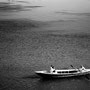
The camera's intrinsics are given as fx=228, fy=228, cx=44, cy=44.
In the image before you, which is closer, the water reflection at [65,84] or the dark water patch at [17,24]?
the water reflection at [65,84]

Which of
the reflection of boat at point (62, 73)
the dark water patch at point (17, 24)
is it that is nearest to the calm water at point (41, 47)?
the dark water patch at point (17, 24)

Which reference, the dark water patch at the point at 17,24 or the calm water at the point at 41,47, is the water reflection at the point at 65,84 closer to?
the calm water at the point at 41,47

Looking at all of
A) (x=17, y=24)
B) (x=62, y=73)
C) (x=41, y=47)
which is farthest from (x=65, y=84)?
(x=17, y=24)

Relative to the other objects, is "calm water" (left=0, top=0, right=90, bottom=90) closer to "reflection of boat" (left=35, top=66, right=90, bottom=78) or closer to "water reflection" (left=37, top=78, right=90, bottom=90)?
"water reflection" (left=37, top=78, right=90, bottom=90)

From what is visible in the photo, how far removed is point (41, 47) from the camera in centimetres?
8631

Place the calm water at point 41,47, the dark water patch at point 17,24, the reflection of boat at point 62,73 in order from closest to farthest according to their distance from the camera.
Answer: the calm water at point 41,47 → the reflection of boat at point 62,73 → the dark water patch at point 17,24

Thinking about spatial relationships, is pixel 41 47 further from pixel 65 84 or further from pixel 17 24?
pixel 17 24

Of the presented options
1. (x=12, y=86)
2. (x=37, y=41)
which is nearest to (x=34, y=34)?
(x=37, y=41)

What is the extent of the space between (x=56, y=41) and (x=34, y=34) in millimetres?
15686

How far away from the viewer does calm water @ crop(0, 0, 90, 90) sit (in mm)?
56969

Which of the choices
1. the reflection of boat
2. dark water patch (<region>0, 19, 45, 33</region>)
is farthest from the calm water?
the reflection of boat

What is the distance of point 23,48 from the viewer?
276 feet

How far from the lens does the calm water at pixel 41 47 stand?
5697 centimetres

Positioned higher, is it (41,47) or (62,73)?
(41,47)
